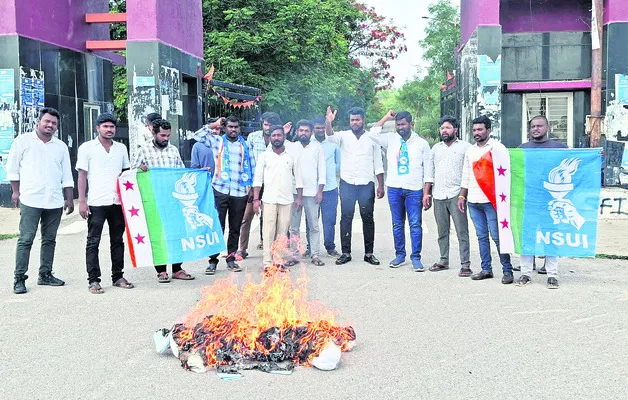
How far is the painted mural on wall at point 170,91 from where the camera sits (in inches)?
695

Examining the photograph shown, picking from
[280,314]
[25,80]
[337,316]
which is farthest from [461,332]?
[25,80]

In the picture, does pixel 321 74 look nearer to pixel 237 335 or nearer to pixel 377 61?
pixel 377 61

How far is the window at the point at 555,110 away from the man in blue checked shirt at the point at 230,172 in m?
12.0

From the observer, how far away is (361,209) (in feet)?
31.9

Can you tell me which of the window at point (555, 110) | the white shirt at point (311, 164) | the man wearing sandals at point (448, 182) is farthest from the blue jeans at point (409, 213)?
the window at point (555, 110)

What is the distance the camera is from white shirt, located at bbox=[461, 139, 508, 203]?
842cm

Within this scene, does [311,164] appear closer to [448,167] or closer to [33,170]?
[448,167]

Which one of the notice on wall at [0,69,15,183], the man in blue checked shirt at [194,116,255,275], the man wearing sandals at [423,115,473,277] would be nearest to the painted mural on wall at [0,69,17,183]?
the notice on wall at [0,69,15,183]

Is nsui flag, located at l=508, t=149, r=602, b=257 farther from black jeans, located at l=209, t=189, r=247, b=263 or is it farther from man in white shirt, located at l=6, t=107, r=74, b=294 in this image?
man in white shirt, located at l=6, t=107, r=74, b=294

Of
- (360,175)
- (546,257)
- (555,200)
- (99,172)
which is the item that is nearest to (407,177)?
(360,175)

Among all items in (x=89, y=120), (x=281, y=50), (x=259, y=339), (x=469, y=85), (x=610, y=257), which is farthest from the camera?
(x=281, y=50)

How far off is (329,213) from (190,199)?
229 centimetres

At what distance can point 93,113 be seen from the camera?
20141mm

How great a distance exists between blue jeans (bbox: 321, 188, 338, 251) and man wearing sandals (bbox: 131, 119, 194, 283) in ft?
7.70
